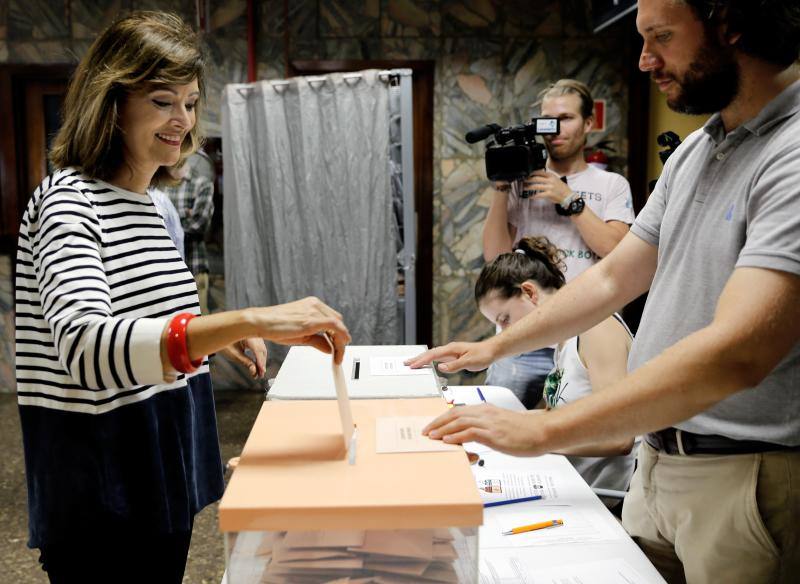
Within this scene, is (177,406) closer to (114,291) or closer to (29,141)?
(114,291)

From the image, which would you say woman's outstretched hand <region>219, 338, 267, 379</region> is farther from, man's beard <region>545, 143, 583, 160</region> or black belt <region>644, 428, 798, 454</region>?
man's beard <region>545, 143, 583, 160</region>

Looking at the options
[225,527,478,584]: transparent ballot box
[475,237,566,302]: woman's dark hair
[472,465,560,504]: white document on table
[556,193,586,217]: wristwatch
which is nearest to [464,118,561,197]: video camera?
[556,193,586,217]: wristwatch

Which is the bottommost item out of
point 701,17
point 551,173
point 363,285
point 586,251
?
point 363,285

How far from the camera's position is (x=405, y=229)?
3.10 metres

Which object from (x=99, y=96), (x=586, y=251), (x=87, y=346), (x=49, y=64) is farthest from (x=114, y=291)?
(x=49, y=64)

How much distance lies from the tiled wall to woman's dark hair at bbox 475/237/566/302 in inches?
82.6

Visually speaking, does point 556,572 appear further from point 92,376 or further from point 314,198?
point 314,198

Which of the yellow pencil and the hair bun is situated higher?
the hair bun

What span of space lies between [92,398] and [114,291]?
0.52ft

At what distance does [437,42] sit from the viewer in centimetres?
390

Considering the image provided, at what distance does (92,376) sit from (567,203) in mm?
1865

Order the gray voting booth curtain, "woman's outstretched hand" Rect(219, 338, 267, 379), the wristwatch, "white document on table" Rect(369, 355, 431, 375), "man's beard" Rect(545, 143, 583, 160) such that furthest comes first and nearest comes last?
the gray voting booth curtain < "man's beard" Rect(545, 143, 583, 160) < the wristwatch < "woman's outstretched hand" Rect(219, 338, 267, 379) < "white document on table" Rect(369, 355, 431, 375)

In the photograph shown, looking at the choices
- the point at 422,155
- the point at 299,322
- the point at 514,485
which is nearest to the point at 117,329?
the point at 299,322

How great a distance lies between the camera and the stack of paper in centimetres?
76
